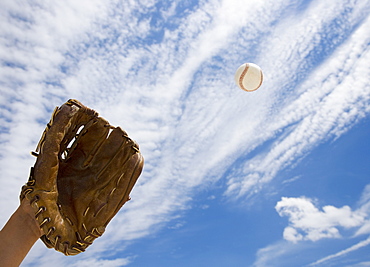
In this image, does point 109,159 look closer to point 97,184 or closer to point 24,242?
point 97,184

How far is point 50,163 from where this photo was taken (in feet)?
11.6

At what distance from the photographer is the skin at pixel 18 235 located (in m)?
2.99

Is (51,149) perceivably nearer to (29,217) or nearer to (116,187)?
(29,217)

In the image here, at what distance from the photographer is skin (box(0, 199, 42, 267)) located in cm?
299

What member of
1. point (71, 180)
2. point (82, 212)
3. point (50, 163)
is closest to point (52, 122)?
point (50, 163)

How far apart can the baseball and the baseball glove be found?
7582 millimetres

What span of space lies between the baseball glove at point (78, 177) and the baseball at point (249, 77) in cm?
758

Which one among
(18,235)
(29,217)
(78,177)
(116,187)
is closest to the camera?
(18,235)

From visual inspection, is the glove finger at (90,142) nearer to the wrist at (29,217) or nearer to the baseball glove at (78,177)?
the baseball glove at (78,177)

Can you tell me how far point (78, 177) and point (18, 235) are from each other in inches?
48.4

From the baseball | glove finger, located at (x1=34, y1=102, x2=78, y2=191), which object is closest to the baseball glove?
glove finger, located at (x1=34, y1=102, x2=78, y2=191)

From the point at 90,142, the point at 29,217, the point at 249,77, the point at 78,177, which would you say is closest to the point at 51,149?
the point at 29,217

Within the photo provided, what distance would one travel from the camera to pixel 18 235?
3.14 metres

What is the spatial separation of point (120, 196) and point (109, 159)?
1.66 feet
